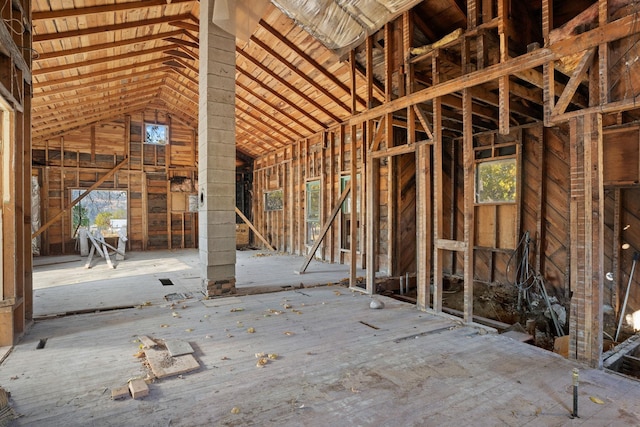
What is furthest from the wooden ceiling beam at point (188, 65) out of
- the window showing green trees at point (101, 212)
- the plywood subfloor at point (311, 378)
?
the plywood subfloor at point (311, 378)

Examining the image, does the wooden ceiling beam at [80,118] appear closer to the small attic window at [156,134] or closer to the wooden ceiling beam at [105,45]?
the small attic window at [156,134]

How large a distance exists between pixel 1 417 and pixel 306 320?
2925 millimetres

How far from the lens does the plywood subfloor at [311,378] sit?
91.9 inches

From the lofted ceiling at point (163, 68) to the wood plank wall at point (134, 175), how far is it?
0.65 metres

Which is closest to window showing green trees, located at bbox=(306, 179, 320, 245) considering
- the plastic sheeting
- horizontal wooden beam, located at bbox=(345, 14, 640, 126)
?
the plastic sheeting

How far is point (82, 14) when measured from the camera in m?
5.65

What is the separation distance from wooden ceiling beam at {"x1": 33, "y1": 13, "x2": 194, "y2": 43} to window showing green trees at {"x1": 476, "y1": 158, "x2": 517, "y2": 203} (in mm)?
6969

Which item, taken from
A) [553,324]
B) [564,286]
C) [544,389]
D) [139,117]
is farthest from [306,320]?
[139,117]

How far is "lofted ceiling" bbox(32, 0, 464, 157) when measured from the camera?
6141mm

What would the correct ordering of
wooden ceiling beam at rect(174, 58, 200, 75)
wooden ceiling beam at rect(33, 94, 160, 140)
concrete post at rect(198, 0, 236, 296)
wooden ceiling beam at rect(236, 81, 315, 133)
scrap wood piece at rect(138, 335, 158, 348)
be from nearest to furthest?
1. scrap wood piece at rect(138, 335, 158, 348)
2. concrete post at rect(198, 0, 236, 296)
3. wooden ceiling beam at rect(174, 58, 200, 75)
4. wooden ceiling beam at rect(236, 81, 315, 133)
5. wooden ceiling beam at rect(33, 94, 160, 140)

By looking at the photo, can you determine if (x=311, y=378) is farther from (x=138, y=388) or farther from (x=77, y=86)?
(x=77, y=86)

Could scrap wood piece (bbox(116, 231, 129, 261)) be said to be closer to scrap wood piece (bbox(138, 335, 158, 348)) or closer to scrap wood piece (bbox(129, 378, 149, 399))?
scrap wood piece (bbox(138, 335, 158, 348))

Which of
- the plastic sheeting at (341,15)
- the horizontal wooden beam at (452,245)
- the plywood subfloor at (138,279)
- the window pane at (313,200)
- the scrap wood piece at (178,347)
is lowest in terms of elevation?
the plywood subfloor at (138,279)

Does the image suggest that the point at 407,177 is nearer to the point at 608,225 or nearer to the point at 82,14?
the point at 608,225
